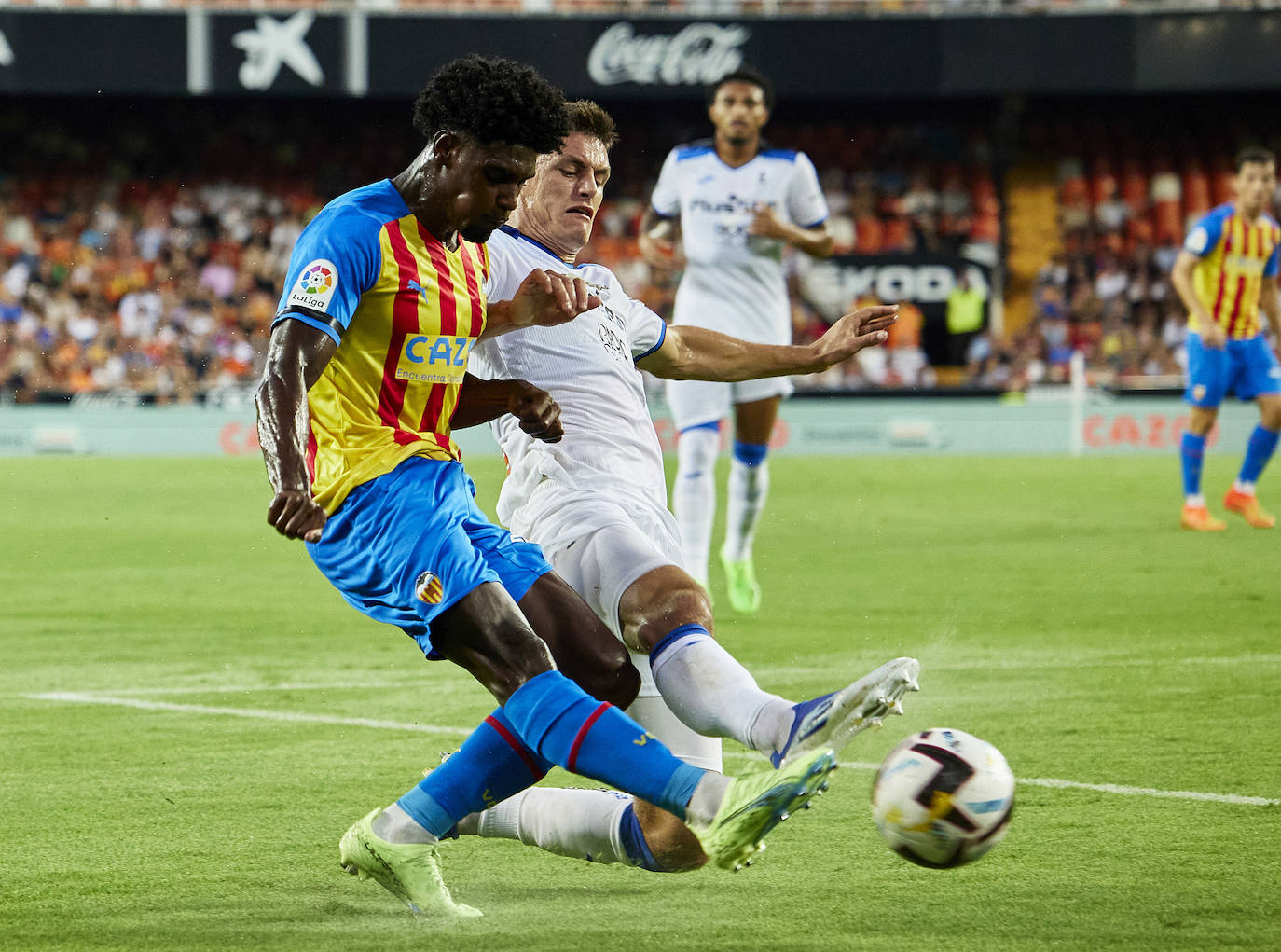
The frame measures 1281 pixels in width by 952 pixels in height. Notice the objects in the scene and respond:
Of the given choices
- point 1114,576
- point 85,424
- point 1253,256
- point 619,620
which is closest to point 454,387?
point 619,620

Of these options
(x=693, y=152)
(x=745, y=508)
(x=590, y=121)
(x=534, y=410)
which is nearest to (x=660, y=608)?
(x=534, y=410)

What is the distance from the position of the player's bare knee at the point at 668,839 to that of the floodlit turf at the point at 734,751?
0.10 metres

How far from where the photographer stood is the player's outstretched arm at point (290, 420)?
10.2ft

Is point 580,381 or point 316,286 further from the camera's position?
point 580,381

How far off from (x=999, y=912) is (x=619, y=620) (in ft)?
3.41

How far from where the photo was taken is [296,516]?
3.11 meters

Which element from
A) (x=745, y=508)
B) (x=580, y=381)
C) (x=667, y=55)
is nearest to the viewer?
(x=580, y=381)

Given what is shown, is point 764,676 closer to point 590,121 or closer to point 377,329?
point 590,121

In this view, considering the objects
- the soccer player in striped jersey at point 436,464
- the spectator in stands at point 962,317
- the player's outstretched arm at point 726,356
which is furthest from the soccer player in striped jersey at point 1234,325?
the spectator in stands at point 962,317

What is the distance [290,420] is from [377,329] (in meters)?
0.39

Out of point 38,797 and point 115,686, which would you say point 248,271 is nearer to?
point 115,686

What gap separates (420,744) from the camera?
17.9 feet

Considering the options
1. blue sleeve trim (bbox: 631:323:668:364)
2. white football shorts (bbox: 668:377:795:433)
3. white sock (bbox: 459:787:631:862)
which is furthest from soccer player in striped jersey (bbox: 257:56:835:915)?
white football shorts (bbox: 668:377:795:433)

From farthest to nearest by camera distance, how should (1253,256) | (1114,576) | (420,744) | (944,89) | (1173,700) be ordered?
(944,89) → (1253,256) → (1114,576) → (1173,700) → (420,744)
